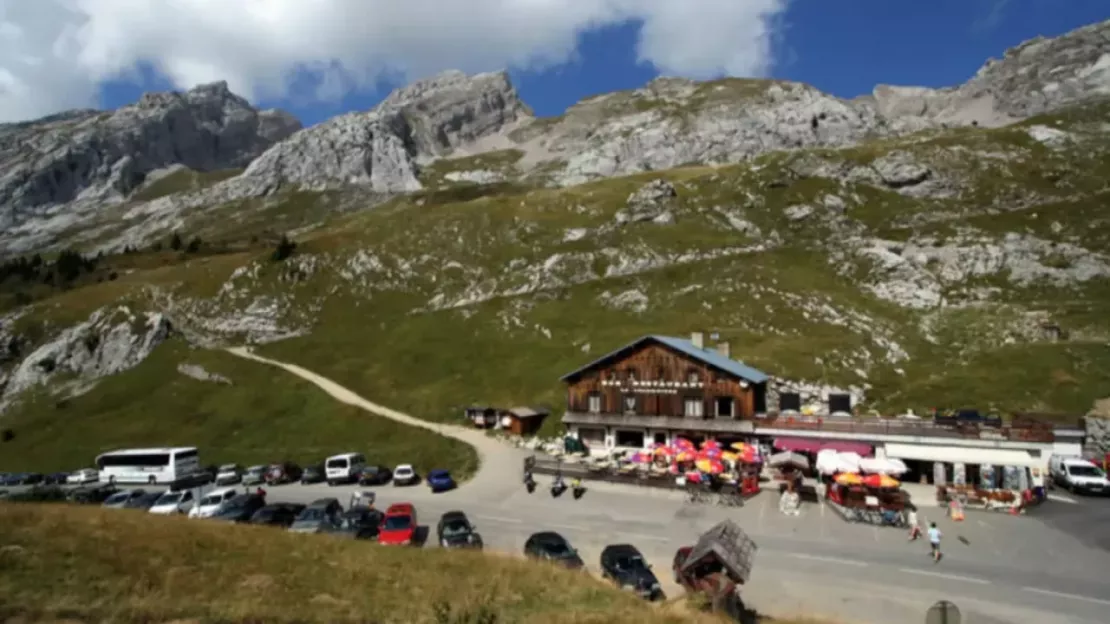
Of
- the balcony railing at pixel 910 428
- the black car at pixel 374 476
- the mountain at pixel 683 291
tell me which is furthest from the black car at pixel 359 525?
the mountain at pixel 683 291

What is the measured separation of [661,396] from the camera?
6419cm

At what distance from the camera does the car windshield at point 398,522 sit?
36938 millimetres

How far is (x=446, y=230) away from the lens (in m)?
149

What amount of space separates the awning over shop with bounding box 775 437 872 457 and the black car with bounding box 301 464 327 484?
43.6 m

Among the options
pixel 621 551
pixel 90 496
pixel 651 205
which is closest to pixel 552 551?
pixel 621 551

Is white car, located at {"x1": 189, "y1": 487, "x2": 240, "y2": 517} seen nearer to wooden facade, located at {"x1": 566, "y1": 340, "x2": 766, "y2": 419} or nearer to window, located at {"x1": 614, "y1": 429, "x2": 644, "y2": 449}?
wooden facade, located at {"x1": 566, "y1": 340, "x2": 766, "y2": 419}

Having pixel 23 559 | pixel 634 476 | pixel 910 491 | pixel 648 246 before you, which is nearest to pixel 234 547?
pixel 23 559

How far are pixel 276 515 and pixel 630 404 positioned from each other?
1424 inches

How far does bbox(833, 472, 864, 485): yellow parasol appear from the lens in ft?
141

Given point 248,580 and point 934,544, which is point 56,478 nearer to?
point 248,580

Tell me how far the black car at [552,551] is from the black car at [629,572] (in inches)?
58.2

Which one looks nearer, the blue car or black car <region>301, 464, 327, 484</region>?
the blue car

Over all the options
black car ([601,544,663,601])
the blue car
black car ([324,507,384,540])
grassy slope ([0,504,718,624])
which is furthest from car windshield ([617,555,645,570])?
the blue car

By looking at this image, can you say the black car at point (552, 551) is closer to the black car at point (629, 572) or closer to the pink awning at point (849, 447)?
the black car at point (629, 572)
